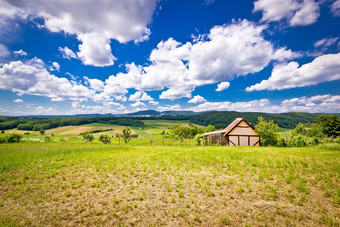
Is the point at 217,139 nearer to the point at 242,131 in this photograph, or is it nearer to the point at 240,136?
the point at 240,136

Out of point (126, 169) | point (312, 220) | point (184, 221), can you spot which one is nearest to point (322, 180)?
point (312, 220)

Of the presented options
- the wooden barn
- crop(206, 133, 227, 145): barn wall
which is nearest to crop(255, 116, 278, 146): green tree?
the wooden barn

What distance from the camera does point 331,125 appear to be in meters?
52.4

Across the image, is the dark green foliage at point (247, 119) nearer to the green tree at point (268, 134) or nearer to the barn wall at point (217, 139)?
the barn wall at point (217, 139)

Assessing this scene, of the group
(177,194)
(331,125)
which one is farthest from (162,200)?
(331,125)

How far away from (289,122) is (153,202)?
183 m

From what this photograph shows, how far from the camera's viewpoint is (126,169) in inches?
458

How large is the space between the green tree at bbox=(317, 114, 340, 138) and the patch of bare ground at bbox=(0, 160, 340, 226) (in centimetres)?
6771

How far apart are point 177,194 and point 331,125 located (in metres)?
74.3

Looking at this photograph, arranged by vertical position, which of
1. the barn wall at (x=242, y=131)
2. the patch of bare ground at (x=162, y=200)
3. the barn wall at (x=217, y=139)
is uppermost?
the barn wall at (x=242, y=131)

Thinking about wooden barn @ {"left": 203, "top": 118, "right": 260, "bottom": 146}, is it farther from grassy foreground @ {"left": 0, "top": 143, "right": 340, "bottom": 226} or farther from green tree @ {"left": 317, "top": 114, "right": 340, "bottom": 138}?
green tree @ {"left": 317, "top": 114, "right": 340, "bottom": 138}

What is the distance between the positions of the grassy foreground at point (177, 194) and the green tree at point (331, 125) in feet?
203

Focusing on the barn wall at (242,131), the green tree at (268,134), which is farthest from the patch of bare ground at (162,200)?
the green tree at (268,134)

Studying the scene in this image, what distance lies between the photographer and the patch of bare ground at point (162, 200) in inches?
226
